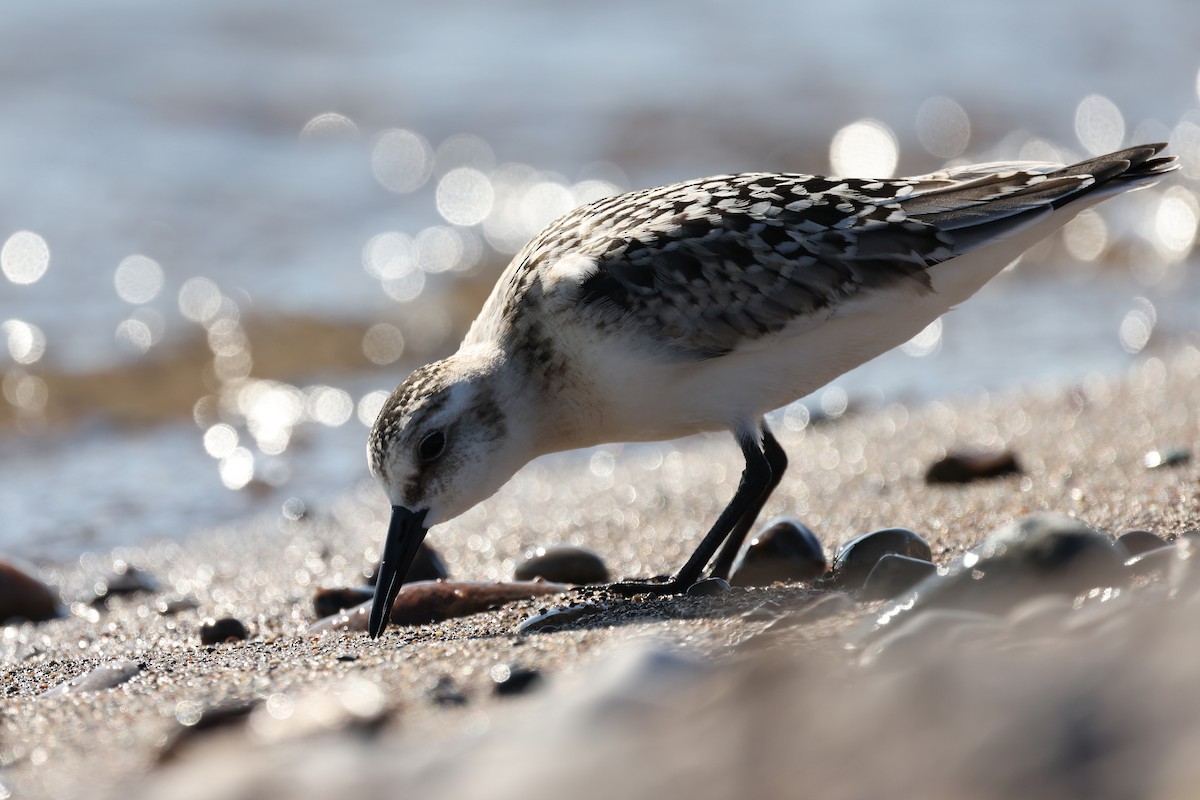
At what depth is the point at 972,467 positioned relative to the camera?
20.3ft

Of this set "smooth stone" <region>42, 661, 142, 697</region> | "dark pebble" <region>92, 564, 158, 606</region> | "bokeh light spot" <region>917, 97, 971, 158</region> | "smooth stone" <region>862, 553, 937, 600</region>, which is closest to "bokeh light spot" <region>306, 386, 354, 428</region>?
"dark pebble" <region>92, 564, 158, 606</region>

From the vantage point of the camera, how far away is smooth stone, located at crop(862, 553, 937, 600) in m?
4.17

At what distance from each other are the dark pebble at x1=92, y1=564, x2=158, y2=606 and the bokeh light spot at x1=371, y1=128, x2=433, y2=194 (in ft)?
23.3

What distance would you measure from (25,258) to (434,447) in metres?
7.08

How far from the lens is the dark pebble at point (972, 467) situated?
243 inches

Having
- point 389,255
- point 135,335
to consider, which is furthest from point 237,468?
point 389,255

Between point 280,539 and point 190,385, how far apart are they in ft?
9.44

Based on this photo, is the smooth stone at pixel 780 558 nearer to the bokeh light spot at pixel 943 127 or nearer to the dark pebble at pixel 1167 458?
the dark pebble at pixel 1167 458

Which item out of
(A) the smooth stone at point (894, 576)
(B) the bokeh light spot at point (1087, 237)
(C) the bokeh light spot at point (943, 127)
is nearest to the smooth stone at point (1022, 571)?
(A) the smooth stone at point (894, 576)

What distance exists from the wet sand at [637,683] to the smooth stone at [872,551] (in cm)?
22

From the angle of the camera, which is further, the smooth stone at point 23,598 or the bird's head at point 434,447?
the smooth stone at point 23,598

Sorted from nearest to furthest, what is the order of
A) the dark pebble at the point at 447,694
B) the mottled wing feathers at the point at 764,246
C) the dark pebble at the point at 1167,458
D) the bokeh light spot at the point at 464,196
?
the dark pebble at the point at 447,694, the mottled wing feathers at the point at 764,246, the dark pebble at the point at 1167,458, the bokeh light spot at the point at 464,196

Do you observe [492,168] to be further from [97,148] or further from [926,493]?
[926,493]

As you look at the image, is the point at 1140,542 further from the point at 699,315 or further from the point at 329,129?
the point at 329,129
